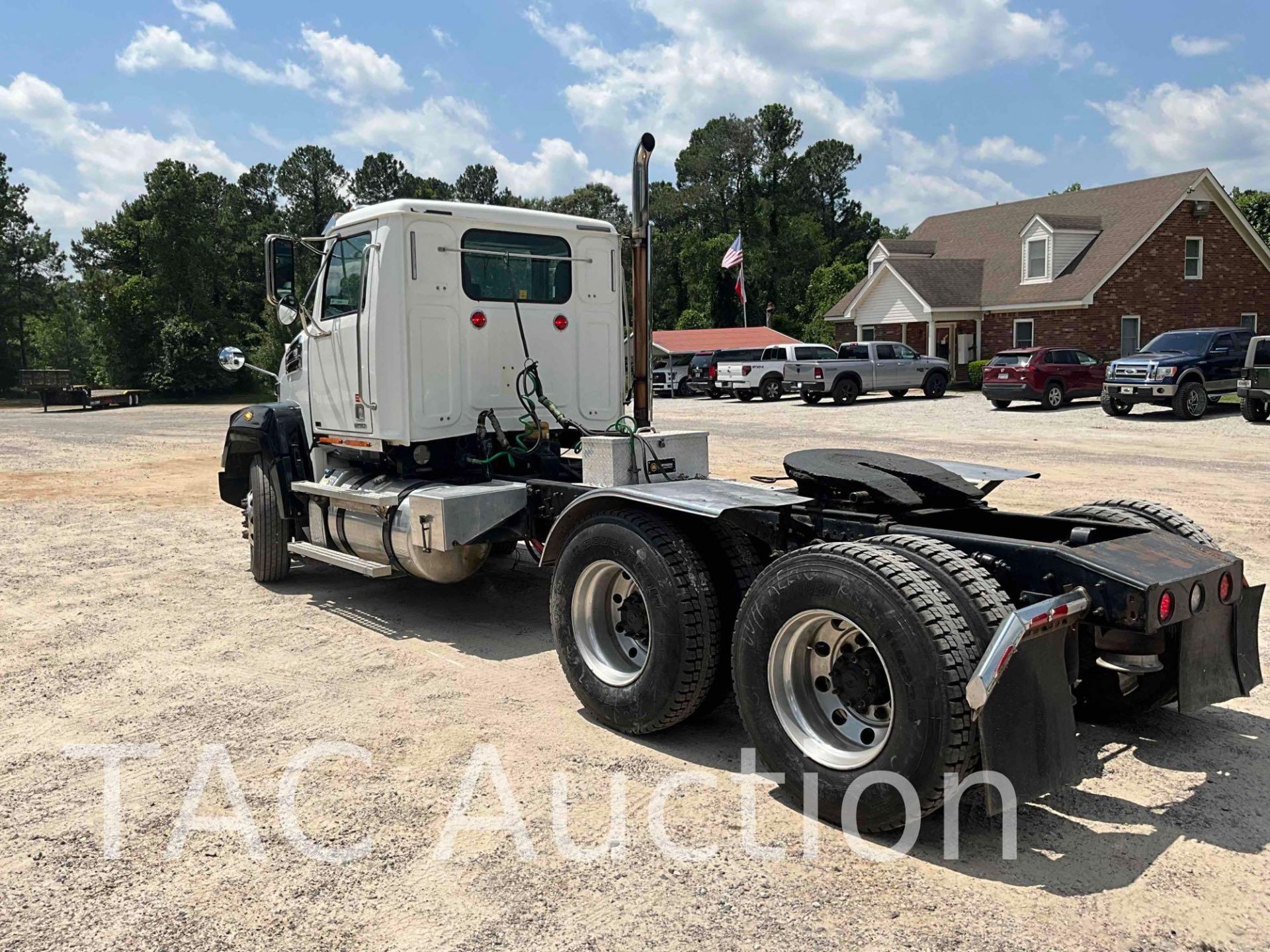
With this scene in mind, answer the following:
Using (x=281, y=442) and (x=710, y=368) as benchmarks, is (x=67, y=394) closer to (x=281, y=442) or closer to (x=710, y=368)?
(x=710, y=368)

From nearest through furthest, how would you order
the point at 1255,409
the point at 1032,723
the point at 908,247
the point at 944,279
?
the point at 1032,723 < the point at 1255,409 < the point at 944,279 < the point at 908,247

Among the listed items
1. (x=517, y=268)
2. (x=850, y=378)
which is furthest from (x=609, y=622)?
(x=850, y=378)

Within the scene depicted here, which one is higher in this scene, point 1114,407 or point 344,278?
point 344,278

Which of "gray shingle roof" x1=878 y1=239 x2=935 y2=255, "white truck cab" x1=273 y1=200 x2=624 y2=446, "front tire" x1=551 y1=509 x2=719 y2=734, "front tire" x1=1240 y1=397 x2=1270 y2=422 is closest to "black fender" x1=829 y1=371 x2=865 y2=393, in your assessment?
"gray shingle roof" x1=878 y1=239 x2=935 y2=255

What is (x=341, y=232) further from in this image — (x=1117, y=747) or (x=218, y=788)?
(x=1117, y=747)

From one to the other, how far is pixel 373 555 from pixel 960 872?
479cm

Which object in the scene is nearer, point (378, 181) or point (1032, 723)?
point (1032, 723)

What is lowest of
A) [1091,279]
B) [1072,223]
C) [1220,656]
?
[1220,656]

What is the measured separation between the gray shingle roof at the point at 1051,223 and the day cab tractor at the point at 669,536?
32.3m

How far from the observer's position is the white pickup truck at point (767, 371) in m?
34.9

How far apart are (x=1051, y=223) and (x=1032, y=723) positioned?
37231mm

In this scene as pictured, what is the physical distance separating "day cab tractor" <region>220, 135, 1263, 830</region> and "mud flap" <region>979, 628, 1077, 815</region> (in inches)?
0.4

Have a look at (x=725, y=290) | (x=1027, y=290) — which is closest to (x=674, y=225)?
(x=725, y=290)

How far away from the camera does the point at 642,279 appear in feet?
22.5
